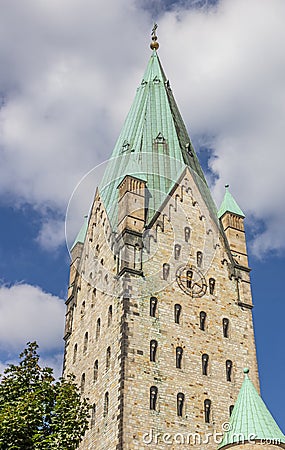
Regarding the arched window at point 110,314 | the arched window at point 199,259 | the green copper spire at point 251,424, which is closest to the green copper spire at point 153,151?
the arched window at point 199,259

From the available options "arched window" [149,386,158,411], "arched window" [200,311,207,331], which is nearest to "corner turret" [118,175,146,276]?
"arched window" [200,311,207,331]

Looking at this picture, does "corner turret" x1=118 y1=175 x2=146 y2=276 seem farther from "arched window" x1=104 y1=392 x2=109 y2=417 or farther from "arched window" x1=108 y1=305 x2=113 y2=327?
"arched window" x1=104 y1=392 x2=109 y2=417

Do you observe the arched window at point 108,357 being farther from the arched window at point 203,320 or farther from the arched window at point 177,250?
the arched window at point 177,250

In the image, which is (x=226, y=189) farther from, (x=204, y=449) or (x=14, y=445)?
(x=14, y=445)

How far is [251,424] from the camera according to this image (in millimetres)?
28500

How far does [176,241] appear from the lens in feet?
124

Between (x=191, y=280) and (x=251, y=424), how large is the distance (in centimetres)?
1024

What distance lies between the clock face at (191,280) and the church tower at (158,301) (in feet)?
0.22

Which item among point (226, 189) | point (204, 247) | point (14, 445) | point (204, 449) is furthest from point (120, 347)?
point (226, 189)

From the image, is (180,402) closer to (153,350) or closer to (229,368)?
(153,350)

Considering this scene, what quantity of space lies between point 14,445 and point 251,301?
20.8 m

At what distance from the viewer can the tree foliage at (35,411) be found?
67.6 feet

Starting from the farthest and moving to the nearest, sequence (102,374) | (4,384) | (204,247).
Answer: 1. (204,247)
2. (102,374)
3. (4,384)

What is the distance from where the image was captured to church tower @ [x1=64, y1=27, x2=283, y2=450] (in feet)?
104
